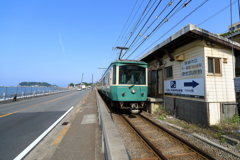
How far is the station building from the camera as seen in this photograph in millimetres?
5926

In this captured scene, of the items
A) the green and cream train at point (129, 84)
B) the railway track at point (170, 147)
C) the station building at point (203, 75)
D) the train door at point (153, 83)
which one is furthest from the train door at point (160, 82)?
the railway track at point (170, 147)

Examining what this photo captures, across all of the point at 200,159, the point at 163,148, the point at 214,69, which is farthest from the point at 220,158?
the point at 214,69

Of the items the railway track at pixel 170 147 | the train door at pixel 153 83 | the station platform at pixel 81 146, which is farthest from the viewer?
the train door at pixel 153 83

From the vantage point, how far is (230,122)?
5918mm

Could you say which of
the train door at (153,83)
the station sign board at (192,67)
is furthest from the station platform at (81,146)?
the train door at (153,83)

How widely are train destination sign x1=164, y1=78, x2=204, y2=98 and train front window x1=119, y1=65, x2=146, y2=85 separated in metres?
1.82

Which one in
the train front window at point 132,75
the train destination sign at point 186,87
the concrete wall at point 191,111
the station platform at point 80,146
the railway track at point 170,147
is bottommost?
the railway track at point 170,147

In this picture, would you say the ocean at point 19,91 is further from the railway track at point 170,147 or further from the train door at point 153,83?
A: the railway track at point 170,147

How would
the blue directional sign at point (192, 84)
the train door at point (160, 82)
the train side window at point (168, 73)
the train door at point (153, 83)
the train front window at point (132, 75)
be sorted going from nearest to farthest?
the blue directional sign at point (192, 84), the train front window at point (132, 75), the train side window at point (168, 73), the train door at point (160, 82), the train door at point (153, 83)

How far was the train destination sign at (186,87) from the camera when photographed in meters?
6.18

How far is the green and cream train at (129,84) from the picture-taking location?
7478 millimetres

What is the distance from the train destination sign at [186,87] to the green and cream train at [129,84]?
68.0 inches

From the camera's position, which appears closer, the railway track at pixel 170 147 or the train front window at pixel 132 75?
the railway track at pixel 170 147

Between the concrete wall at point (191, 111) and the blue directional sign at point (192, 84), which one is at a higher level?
the blue directional sign at point (192, 84)
